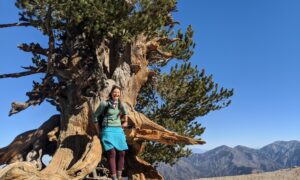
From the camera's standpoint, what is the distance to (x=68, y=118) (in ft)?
35.3

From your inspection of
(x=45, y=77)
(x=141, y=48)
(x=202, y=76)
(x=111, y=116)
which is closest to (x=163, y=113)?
(x=202, y=76)

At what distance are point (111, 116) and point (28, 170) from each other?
217 cm

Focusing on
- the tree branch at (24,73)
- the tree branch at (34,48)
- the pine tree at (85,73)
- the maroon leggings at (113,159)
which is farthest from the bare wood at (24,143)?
the maroon leggings at (113,159)

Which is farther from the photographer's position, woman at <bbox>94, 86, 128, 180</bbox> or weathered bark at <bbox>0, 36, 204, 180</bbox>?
weathered bark at <bbox>0, 36, 204, 180</bbox>

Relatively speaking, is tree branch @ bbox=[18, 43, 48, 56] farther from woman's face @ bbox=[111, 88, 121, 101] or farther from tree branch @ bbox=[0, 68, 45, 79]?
woman's face @ bbox=[111, 88, 121, 101]

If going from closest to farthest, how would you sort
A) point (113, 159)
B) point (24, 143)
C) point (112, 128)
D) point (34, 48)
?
point (113, 159)
point (112, 128)
point (24, 143)
point (34, 48)

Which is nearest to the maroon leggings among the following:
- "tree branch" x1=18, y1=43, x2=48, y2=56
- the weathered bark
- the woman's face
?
the woman's face

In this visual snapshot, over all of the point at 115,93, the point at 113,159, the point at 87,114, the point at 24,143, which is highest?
the point at 87,114

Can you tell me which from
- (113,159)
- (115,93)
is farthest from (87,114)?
(113,159)

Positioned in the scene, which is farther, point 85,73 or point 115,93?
point 85,73

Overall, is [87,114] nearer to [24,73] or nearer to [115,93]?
[24,73]

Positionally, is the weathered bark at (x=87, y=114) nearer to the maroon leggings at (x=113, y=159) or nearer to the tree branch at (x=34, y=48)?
the tree branch at (x=34, y=48)

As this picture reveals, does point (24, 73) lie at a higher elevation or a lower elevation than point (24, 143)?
higher

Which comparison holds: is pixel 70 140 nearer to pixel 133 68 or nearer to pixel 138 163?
pixel 138 163
